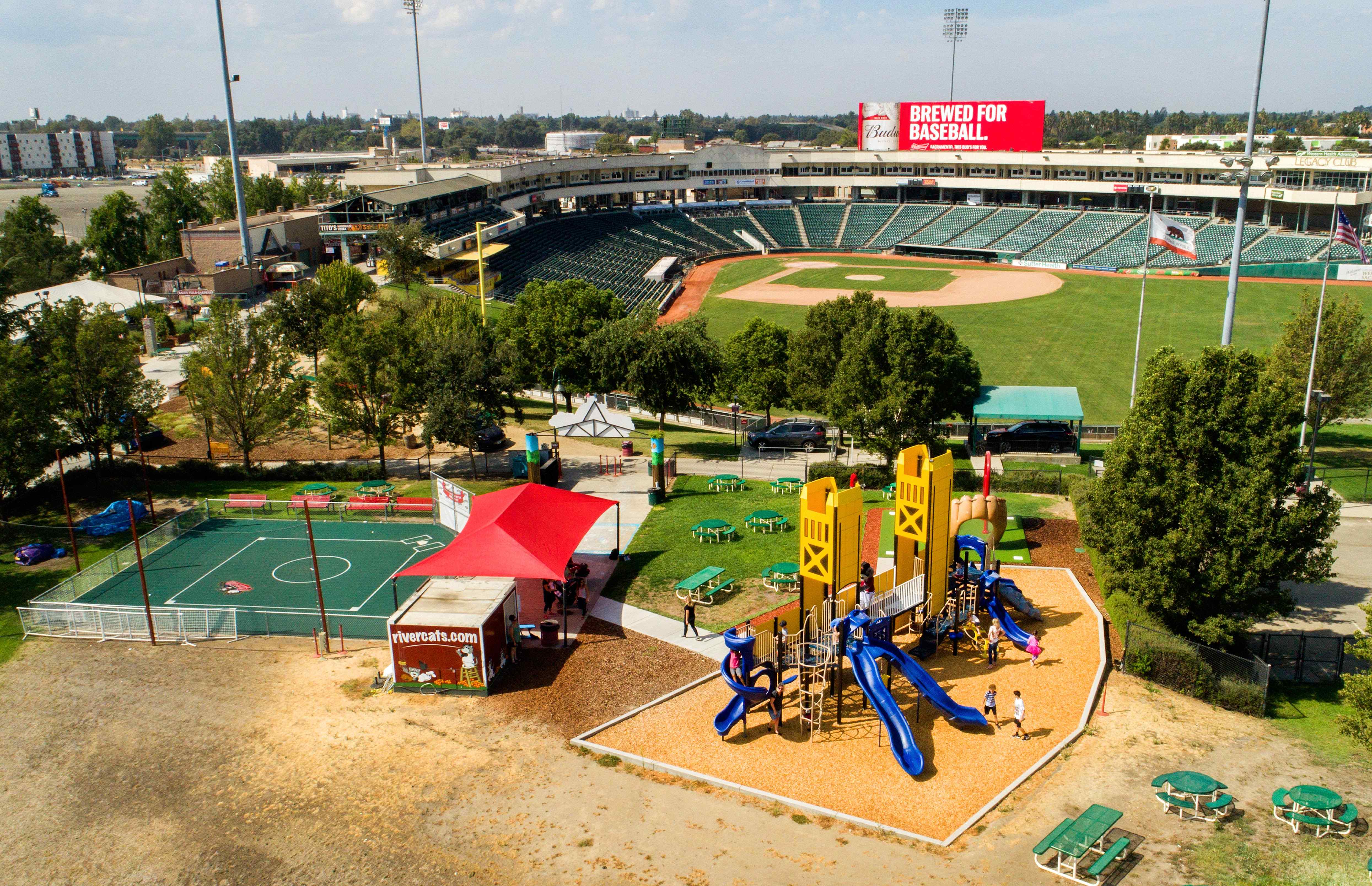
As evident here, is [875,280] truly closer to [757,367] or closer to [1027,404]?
[757,367]

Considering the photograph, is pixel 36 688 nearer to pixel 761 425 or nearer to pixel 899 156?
pixel 761 425

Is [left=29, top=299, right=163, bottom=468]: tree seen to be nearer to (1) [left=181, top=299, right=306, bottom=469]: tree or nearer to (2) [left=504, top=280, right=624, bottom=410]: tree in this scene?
(1) [left=181, top=299, right=306, bottom=469]: tree

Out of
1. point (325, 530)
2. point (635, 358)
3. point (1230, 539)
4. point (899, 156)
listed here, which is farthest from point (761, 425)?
point (899, 156)

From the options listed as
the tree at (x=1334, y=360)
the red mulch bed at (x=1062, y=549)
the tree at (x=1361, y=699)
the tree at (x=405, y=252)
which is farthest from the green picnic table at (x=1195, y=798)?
the tree at (x=405, y=252)

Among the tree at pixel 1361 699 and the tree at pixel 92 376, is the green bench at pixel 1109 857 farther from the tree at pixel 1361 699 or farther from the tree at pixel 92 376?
the tree at pixel 92 376

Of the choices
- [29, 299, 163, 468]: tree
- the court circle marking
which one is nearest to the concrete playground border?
the court circle marking
